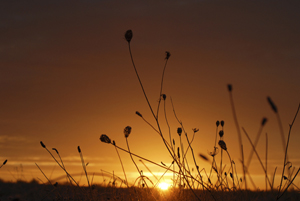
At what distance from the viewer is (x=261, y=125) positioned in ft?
5.89

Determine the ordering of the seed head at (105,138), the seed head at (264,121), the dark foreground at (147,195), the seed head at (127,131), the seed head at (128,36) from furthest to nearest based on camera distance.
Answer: the dark foreground at (147,195)
the seed head at (128,36)
the seed head at (127,131)
the seed head at (105,138)
the seed head at (264,121)

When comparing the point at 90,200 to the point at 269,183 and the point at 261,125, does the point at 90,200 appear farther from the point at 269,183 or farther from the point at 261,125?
the point at 261,125

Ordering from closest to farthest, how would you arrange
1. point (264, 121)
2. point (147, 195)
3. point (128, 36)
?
1. point (264, 121)
2. point (128, 36)
3. point (147, 195)

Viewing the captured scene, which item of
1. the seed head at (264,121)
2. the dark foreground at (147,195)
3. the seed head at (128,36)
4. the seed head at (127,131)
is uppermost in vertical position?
the seed head at (128,36)

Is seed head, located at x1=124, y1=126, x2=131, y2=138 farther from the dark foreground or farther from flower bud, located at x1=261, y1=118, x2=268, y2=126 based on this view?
flower bud, located at x1=261, y1=118, x2=268, y2=126

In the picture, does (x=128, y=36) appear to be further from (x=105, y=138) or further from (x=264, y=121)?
(x=264, y=121)

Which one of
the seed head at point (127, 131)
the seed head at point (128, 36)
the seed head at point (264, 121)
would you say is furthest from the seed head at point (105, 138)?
the seed head at point (264, 121)

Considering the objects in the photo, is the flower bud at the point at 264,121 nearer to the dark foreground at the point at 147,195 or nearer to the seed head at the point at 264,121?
the seed head at the point at 264,121

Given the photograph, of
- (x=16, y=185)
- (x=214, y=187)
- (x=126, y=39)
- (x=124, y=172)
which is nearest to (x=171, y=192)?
(x=214, y=187)

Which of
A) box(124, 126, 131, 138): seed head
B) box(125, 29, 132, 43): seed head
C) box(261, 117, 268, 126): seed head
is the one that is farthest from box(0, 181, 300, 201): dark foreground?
box(125, 29, 132, 43): seed head

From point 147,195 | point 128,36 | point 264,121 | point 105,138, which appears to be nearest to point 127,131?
point 105,138

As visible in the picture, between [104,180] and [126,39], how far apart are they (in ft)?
6.85

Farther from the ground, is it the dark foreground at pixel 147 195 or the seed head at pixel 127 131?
the seed head at pixel 127 131

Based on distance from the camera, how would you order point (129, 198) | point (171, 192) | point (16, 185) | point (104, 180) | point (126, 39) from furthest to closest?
point (16, 185) → point (104, 180) → point (171, 192) → point (129, 198) → point (126, 39)
